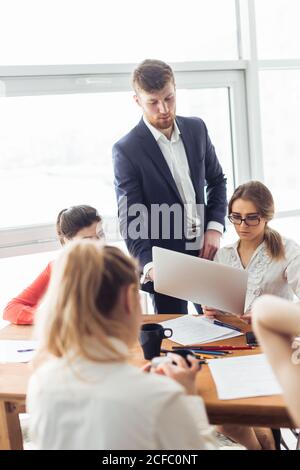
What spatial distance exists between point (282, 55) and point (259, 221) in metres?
1.84

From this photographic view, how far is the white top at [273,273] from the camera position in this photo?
92.0 inches

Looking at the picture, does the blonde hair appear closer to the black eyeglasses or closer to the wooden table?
the wooden table

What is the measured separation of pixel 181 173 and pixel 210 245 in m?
0.36

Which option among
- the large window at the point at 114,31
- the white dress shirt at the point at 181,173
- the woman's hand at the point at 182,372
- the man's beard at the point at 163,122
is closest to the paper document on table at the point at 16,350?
the woman's hand at the point at 182,372

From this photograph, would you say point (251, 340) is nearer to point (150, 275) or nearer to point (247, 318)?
point (247, 318)

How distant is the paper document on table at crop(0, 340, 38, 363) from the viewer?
1.94 m

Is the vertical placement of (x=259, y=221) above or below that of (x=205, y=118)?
below

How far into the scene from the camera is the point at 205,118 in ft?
12.1

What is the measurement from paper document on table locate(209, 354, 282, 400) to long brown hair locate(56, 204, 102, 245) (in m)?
0.92

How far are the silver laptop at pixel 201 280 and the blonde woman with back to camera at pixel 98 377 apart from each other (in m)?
0.76

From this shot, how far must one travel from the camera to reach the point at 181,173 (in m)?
2.84

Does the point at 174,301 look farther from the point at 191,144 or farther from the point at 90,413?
the point at 90,413

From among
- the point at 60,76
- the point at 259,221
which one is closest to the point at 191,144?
the point at 259,221

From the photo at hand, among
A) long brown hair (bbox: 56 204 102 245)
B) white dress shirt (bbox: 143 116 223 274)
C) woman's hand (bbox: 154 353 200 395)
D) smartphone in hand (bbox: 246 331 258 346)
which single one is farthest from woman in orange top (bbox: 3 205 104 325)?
woman's hand (bbox: 154 353 200 395)
